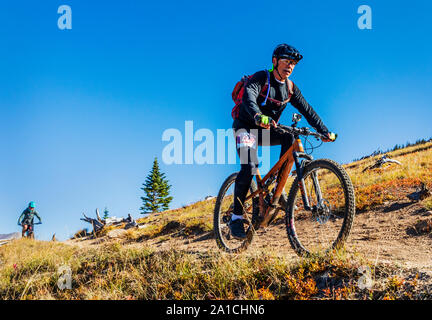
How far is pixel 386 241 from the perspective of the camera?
4.71 m

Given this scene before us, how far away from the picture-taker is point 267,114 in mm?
4680

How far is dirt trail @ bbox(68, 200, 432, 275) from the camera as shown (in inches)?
139

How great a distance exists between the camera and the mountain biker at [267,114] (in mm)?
4383

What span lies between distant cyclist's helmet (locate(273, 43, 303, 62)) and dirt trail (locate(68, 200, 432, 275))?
2.87 metres

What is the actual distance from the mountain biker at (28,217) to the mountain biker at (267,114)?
1828cm

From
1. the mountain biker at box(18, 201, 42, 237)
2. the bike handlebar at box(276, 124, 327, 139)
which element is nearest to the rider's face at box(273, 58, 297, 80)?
the bike handlebar at box(276, 124, 327, 139)

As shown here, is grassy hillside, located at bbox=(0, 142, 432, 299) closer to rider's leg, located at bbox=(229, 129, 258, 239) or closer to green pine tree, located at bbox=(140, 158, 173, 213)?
rider's leg, located at bbox=(229, 129, 258, 239)

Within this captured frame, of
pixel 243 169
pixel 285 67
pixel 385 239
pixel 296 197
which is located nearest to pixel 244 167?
pixel 243 169

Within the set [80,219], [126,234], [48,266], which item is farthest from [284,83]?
[80,219]

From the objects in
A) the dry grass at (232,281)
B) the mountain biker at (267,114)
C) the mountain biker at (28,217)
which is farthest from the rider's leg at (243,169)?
the mountain biker at (28,217)

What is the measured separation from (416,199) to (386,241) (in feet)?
9.02

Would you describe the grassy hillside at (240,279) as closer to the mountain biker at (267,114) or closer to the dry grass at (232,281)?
the dry grass at (232,281)

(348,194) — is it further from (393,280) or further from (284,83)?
(284,83)
